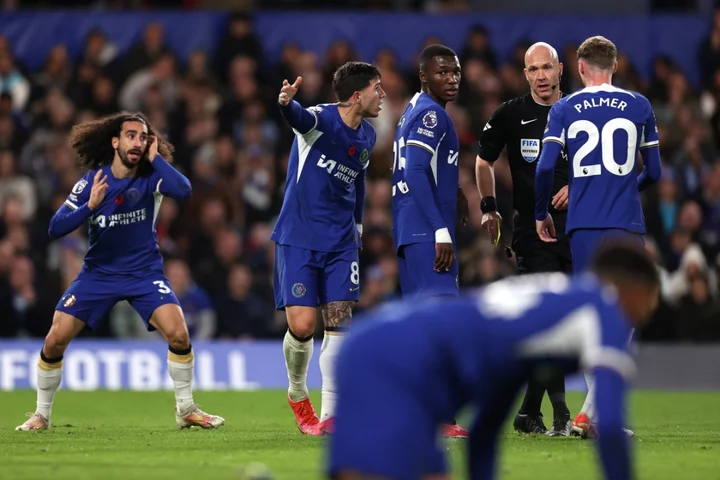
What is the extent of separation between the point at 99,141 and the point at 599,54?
3995 mm

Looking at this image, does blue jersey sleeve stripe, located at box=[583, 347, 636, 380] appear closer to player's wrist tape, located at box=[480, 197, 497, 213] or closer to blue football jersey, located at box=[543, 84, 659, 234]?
blue football jersey, located at box=[543, 84, 659, 234]

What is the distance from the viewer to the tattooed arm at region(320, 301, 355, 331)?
945cm

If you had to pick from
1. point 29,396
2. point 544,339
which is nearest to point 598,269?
point 544,339

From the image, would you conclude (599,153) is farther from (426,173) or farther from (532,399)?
(532,399)

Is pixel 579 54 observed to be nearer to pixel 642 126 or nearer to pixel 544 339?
pixel 642 126

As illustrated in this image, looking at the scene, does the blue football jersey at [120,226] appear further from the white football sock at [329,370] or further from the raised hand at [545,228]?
the raised hand at [545,228]

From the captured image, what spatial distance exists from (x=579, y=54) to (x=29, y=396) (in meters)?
7.27

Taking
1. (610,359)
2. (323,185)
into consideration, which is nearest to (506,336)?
(610,359)

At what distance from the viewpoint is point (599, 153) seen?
8.66 metres

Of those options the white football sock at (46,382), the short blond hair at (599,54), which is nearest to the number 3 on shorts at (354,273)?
→ the short blond hair at (599,54)

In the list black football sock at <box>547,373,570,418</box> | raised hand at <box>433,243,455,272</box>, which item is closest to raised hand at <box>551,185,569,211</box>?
raised hand at <box>433,243,455,272</box>

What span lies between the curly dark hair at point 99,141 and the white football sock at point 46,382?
5.28ft

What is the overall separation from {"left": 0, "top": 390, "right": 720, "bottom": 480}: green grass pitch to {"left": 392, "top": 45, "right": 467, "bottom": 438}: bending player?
4.02ft

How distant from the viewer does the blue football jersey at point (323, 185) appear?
9.53 metres
